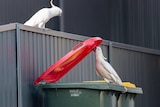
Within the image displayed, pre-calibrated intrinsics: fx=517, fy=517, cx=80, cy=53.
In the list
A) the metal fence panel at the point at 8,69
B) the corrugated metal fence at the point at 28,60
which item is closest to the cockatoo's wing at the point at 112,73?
the corrugated metal fence at the point at 28,60

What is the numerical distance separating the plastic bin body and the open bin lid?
28 cm

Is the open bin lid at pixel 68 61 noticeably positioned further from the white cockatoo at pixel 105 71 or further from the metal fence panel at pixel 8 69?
the metal fence panel at pixel 8 69

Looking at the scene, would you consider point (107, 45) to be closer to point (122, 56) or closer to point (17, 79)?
point (122, 56)

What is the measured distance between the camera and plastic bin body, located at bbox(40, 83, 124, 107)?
5.82 meters

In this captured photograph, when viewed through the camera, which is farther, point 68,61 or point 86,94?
point 68,61

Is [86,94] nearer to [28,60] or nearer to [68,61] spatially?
[68,61]

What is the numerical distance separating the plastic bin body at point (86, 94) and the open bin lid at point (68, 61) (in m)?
0.28

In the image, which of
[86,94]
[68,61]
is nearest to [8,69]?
[68,61]

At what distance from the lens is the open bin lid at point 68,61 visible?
6.32m

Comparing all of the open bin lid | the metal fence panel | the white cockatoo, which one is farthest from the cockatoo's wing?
the metal fence panel

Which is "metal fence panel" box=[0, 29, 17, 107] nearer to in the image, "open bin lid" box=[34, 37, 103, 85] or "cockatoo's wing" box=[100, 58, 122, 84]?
"open bin lid" box=[34, 37, 103, 85]

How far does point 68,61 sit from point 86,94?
0.63m

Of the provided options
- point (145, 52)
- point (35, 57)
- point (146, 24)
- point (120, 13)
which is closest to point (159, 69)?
point (145, 52)

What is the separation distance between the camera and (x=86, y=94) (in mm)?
5871
